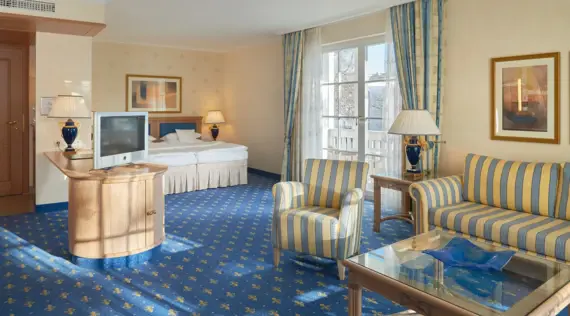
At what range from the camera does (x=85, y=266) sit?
3604mm

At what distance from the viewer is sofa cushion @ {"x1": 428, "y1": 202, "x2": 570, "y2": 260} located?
295 cm

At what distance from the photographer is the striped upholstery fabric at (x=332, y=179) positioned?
12.6ft

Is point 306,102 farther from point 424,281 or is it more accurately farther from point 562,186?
point 424,281

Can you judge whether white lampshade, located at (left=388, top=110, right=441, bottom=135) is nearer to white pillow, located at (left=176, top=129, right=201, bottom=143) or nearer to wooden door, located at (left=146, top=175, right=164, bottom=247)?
wooden door, located at (left=146, top=175, right=164, bottom=247)

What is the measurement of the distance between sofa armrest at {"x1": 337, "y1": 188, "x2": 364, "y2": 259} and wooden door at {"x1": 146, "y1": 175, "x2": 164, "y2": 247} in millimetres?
1690

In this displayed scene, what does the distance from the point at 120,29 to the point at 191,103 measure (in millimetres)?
2501

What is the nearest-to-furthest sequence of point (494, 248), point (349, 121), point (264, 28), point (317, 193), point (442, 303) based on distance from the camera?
point (442, 303) → point (494, 248) → point (317, 193) → point (349, 121) → point (264, 28)

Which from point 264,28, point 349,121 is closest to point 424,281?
point 349,121

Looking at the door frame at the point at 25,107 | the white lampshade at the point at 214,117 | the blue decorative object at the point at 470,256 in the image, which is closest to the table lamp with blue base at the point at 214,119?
the white lampshade at the point at 214,117

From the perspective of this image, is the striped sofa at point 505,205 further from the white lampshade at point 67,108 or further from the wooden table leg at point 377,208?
the white lampshade at point 67,108

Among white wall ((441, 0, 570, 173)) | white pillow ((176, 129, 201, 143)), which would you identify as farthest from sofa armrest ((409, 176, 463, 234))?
white pillow ((176, 129, 201, 143))

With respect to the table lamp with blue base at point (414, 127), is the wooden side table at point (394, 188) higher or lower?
lower

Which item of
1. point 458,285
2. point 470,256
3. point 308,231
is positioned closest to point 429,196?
point 308,231

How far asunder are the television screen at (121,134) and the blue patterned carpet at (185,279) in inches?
41.0
